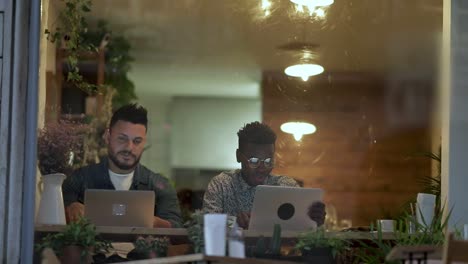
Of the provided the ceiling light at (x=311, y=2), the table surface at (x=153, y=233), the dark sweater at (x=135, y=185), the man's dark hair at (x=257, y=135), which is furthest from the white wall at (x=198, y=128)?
the table surface at (x=153, y=233)

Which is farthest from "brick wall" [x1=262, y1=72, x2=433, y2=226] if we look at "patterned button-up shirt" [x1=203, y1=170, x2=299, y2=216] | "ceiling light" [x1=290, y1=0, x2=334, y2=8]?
"ceiling light" [x1=290, y1=0, x2=334, y2=8]

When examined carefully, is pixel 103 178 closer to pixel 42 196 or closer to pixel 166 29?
pixel 42 196

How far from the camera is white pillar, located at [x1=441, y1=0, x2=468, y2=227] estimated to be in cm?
508

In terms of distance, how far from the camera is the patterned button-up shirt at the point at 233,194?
17.2ft

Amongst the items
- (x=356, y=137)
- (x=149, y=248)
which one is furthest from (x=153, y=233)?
(x=356, y=137)

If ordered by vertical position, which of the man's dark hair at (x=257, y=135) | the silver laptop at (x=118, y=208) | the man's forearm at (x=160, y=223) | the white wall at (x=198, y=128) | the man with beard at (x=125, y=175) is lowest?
the man's forearm at (x=160, y=223)

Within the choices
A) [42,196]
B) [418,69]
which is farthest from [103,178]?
[418,69]

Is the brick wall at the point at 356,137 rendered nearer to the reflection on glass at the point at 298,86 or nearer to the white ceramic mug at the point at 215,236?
the reflection on glass at the point at 298,86

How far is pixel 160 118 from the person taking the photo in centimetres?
860

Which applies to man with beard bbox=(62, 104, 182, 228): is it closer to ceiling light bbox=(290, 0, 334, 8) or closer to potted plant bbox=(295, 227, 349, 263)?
potted plant bbox=(295, 227, 349, 263)

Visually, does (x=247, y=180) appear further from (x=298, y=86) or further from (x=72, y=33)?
(x=72, y=33)

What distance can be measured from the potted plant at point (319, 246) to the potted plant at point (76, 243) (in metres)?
0.92

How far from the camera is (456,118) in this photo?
5.14 metres

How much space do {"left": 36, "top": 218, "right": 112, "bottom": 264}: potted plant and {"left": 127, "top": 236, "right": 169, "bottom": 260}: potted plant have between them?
13 centimetres
